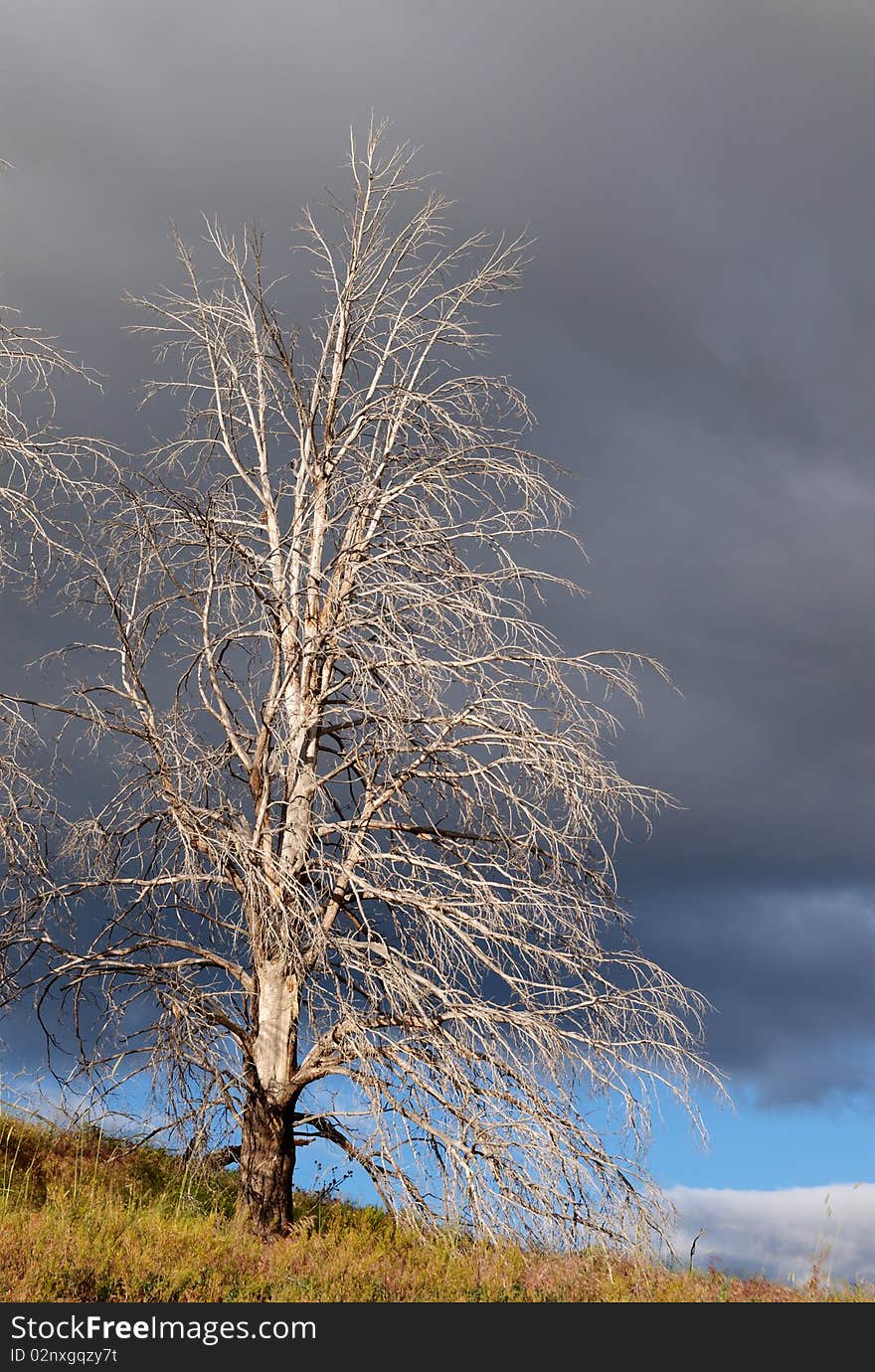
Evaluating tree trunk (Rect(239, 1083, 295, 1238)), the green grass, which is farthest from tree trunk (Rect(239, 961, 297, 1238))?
the green grass

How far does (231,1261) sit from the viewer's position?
887cm

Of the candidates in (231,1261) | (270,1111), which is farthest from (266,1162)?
(231,1261)

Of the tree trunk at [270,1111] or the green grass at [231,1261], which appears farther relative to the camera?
the tree trunk at [270,1111]

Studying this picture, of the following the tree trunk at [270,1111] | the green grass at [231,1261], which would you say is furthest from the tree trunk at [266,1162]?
the green grass at [231,1261]

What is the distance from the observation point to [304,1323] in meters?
7.32

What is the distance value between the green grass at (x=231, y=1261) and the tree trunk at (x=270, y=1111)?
307 millimetres

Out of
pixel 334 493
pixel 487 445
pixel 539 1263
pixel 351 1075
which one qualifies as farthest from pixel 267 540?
pixel 539 1263

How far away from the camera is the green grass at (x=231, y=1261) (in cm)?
799

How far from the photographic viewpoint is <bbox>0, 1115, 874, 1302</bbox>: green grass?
7992mm

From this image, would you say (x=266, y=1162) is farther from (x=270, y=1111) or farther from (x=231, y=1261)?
(x=231, y=1261)

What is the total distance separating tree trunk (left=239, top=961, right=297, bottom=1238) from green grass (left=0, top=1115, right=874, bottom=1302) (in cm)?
31

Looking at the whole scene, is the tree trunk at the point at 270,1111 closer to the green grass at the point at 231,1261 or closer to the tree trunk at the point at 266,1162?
the tree trunk at the point at 266,1162

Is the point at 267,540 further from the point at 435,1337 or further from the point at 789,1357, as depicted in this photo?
the point at 789,1357

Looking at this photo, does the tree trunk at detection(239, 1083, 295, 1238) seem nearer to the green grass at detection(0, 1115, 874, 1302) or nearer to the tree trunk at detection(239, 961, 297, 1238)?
the tree trunk at detection(239, 961, 297, 1238)
